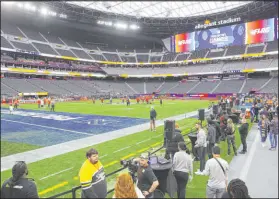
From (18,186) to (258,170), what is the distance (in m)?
8.38

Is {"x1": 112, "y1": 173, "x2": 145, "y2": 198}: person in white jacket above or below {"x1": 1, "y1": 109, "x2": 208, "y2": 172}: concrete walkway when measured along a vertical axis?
above

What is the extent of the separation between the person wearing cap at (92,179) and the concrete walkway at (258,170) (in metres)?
4.67

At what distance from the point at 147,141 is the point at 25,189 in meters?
10.7

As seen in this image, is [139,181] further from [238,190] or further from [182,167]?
[238,190]

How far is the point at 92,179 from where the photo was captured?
→ 4820 mm

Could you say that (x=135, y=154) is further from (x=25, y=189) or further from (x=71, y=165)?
(x=25, y=189)

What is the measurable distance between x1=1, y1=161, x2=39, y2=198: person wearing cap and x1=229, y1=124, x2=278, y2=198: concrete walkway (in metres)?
6.06

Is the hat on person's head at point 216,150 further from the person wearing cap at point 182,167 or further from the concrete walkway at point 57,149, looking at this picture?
the concrete walkway at point 57,149

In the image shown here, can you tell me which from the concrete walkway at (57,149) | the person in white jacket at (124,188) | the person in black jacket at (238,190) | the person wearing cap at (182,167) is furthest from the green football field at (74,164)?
the person in white jacket at (124,188)

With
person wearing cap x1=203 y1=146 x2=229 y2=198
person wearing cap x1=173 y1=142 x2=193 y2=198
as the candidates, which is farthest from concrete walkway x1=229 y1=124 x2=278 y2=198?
person wearing cap x1=173 y1=142 x2=193 y2=198

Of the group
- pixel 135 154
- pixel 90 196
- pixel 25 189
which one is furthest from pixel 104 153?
pixel 25 189

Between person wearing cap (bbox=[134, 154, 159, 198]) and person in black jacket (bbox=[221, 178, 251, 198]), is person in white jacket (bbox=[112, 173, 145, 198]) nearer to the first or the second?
person in black jacket (bbox=[221, 178, 251, 198])

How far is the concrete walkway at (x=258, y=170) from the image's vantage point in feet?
24.4

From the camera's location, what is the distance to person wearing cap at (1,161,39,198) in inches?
150
